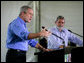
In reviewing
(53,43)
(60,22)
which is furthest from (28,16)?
(53,43)

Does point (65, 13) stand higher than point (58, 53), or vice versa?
point (65, 13)

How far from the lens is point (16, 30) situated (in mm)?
2104

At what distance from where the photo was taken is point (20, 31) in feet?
6.84

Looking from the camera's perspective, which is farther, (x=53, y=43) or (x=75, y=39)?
(x=53, y=43)

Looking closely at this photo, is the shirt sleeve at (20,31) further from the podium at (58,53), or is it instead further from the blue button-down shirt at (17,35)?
the podium at (58,53)

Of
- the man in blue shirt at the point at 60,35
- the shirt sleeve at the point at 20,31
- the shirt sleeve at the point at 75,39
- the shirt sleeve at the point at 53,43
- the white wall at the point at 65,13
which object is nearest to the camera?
the shirt sleeve at the point at 20,31

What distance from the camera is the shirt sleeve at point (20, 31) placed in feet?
6.77

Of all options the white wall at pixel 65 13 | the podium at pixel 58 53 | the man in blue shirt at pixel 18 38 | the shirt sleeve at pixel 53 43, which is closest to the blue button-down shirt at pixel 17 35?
the man in blue shirt at pixel 18 38

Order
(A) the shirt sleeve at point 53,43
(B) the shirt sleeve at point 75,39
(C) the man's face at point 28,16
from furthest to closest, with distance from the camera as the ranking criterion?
1. (A) the shirt sleeve at point 53,43
2. (B) the shirt sleeve at point 75,39
3. (C) the man's face at point 28,16

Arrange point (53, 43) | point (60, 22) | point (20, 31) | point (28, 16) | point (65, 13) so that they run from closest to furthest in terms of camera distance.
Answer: point (20, 31) → point (28, 16) → point (60, 22) → point (53, 43) → point (65, 13)

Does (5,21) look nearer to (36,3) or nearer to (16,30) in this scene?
(16,30)

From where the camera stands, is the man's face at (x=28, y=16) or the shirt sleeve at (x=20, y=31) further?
the man's face at (x=28, y=16)

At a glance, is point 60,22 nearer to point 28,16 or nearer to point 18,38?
point 28,16

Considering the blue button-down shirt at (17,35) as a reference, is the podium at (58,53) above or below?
below
